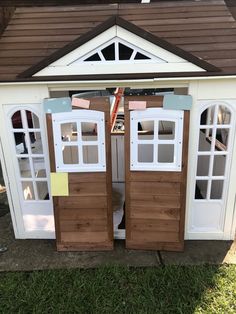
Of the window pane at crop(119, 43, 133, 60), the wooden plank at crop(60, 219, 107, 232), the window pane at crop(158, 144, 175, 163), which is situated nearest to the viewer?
the window pane at crop(119, 43, 133, 60)

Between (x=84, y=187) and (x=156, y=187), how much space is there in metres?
0.90

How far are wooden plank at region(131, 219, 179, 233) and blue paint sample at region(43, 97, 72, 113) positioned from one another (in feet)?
5.48

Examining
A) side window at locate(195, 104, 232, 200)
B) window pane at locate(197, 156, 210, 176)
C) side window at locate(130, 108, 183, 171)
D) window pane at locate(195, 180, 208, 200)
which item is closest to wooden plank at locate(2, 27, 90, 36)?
side window at locate(130, 108, 183, 171)

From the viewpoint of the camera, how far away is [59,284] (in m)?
3.57

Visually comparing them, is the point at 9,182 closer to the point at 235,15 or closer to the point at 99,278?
the point at 99,278

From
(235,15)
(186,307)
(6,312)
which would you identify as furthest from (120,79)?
(6,312)

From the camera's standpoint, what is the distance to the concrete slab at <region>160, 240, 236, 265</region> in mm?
3900

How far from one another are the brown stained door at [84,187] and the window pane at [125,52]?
19.7 inches

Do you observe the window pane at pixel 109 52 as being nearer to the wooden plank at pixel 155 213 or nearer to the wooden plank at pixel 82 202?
the wooden plank at pixel 82 202

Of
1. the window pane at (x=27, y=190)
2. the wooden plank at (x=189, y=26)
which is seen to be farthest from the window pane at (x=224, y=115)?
the window pane at (x=27, y=190)

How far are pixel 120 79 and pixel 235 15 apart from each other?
175 centimetres

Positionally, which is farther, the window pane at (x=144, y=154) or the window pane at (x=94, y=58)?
the window pane at (x=144, y=154)

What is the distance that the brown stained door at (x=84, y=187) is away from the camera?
3588 millimetres

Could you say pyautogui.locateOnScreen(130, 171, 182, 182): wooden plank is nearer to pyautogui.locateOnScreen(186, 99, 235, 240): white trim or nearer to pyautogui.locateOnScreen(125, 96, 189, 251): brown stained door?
pyautogui.locateOnScreen(125, 96, 189, 251): brown stained door
